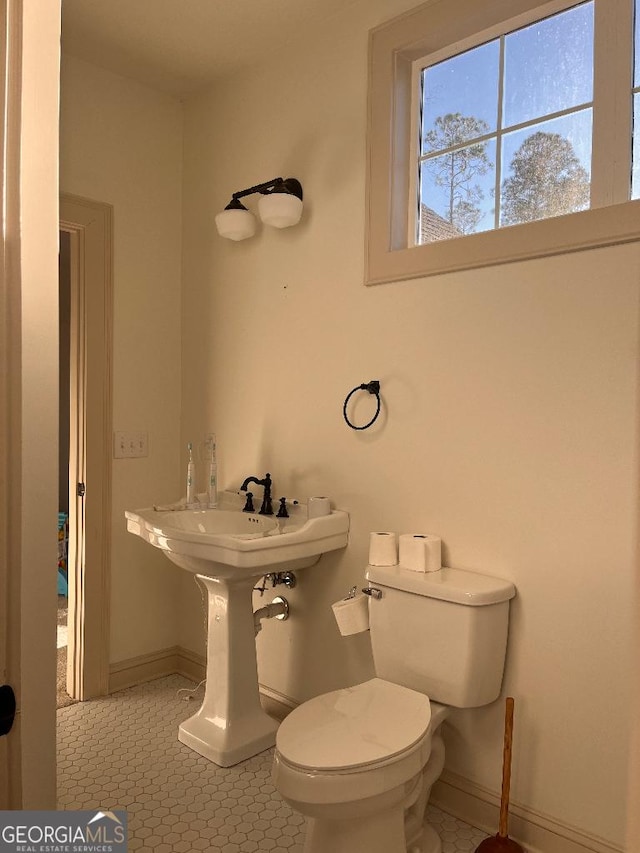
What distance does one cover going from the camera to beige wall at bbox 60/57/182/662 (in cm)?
275

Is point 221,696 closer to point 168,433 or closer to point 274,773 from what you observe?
point 274,773

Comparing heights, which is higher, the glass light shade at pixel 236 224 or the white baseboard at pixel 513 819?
the glass light shade at pixel 236 224

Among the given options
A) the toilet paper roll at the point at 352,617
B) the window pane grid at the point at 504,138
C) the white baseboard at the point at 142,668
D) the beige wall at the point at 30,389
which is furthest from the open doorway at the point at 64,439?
the beige wall at the point at 30,389

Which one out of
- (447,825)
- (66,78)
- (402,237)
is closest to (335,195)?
(402,237)

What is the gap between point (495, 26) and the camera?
200 cm

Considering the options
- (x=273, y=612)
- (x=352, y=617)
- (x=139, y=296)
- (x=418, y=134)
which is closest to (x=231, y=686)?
(x=273, y=612)

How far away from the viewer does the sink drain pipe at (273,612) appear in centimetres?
245

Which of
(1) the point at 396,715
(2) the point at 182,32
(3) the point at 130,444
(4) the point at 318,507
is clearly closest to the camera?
(1) the point at 396,715

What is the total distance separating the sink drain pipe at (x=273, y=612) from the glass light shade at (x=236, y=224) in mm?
1420

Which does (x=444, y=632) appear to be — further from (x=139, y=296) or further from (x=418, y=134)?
(x=139, y=296)

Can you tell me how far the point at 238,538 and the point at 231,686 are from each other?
→ 2.17ft

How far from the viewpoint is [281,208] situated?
237 cm

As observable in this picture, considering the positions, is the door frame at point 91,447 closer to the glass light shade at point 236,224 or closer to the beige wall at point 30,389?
the glass light shade at point 236,224

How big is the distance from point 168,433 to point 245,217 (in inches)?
40.8
